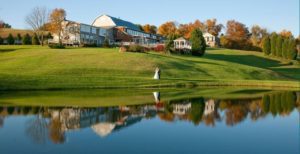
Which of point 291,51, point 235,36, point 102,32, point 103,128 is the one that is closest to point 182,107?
point 103,128

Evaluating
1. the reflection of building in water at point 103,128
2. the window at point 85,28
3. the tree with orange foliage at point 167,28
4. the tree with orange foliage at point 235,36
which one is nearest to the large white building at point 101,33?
the window at point 85,28

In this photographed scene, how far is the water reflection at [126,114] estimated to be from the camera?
16.6 meters

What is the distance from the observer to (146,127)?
57.1ft

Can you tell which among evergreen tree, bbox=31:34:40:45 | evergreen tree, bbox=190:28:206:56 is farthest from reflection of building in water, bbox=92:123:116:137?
evergreen tree, bbox=31:34:40:45

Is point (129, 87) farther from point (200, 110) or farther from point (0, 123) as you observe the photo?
point (0, 123)

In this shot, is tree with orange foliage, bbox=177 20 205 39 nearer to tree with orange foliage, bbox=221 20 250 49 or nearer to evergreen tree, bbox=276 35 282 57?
tree with orange foliage, bbox=221 20 250 49

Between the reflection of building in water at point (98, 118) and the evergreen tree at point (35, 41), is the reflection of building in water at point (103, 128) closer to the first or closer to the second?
the reflection of building in water at point (98, 118)

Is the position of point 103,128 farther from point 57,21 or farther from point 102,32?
point 102,32

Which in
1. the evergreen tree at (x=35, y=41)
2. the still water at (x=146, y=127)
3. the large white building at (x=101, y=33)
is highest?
the large white building at (x=101, y=33)

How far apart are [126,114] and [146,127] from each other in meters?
4.01

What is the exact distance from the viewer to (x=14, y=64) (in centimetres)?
5181

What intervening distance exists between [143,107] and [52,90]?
1486 centimetres

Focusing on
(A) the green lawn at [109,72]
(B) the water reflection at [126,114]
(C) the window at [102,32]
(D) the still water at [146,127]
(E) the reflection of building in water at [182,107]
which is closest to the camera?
(D) the still water at [146,127]

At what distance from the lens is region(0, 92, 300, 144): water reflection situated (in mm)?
16609
